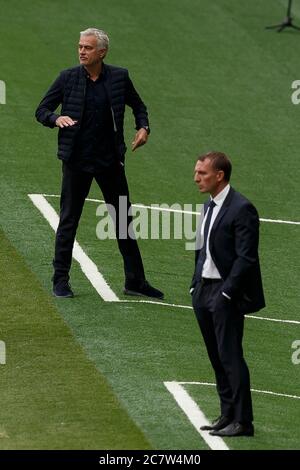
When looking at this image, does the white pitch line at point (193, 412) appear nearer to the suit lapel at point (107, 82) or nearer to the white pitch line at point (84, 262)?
the white pitch line at point (84, 262)

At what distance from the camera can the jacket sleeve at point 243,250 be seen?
40.4ft

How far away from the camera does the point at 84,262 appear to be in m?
18.2

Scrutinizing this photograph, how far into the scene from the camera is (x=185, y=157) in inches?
899

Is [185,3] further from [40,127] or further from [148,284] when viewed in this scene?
[148,284]

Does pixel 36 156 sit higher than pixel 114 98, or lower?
lower

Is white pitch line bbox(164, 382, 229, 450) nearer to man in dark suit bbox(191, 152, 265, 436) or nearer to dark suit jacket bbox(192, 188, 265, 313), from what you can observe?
man in dark suit bbox(191, 152, 265, 436)

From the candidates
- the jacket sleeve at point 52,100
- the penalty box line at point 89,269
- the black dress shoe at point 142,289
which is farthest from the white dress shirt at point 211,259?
the black dress shoe at point 142,289

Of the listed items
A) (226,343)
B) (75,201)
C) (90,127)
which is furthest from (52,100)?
(226,343)

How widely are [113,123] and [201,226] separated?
3.88 metres

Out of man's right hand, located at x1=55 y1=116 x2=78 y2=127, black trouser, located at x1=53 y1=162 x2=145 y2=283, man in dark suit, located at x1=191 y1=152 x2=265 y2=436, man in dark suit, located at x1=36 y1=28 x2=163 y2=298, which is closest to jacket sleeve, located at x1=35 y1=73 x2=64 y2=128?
man in dark suit, located at x1=36 y1=28 x2=163 y2=298

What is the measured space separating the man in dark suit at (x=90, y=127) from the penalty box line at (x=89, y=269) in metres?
0.77

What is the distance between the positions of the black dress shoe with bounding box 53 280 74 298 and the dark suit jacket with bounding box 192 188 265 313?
4.48 m

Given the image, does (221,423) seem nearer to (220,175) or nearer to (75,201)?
(220,175)
